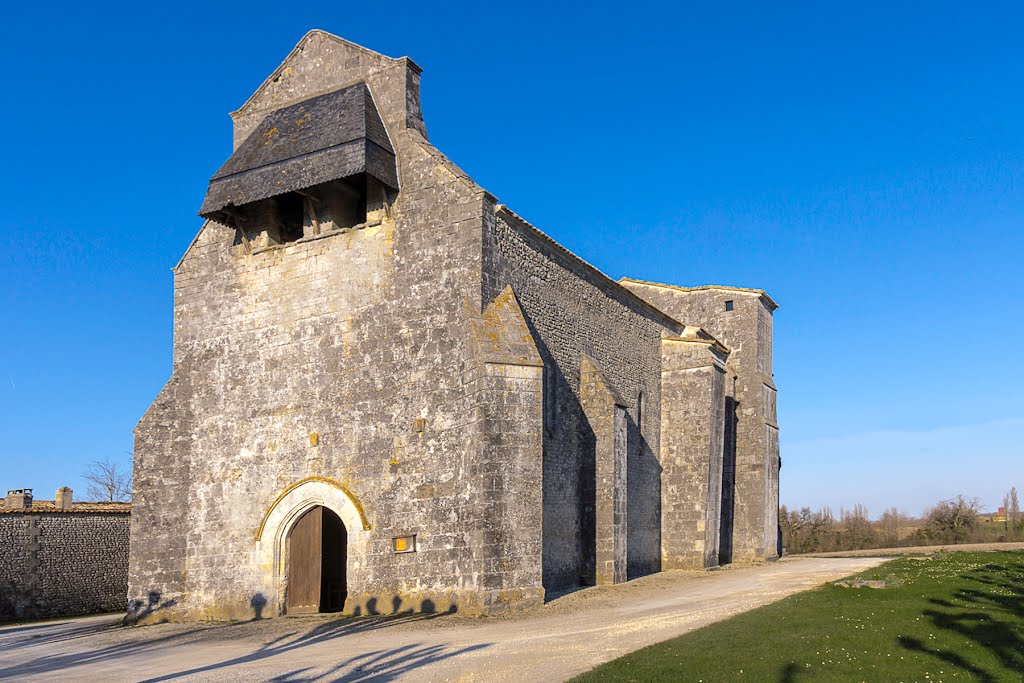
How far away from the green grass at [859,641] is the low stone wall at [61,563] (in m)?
17.9

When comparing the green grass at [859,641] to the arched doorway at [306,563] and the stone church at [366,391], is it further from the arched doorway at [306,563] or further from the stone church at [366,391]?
the arched doorway at [306,563]

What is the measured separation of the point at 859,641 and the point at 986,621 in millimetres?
2378

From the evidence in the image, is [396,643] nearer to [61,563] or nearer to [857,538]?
[61,563]

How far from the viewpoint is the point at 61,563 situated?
23.0 meters

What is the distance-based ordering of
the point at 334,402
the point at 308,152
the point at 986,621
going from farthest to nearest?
the point at 308,152
the point at 334,402
the point at 986,621

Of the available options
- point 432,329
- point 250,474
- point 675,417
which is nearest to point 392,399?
point 432,329

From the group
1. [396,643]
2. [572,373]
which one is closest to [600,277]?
[572,373]

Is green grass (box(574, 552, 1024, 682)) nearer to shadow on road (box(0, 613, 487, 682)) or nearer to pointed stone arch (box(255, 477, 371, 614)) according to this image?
shadow on road (box(0, 613, 487, 682))

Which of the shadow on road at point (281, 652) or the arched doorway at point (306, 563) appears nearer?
the shadow on road at point (281, 652)

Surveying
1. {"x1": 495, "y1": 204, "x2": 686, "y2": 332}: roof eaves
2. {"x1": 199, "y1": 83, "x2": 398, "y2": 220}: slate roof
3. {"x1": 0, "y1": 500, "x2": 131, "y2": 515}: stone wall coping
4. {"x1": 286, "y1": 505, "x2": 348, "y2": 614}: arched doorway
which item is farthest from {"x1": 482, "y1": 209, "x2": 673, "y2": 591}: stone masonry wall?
{"x1": 0, "y1": 500, "x2": 131, "y2": 515}: stone wall coping

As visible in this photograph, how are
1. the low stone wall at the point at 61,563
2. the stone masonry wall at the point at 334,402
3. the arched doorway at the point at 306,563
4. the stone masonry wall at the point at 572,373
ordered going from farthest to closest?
the low stone wall at the point at 61,563
the stone masonry wall at the point at 572,373
the arched doorway at the point at 306,563
the stone masonry wall at the point at 334,402

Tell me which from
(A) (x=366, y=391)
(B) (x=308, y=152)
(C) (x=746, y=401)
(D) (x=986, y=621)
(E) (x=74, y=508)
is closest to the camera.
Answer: (D) (x=986, y=621)

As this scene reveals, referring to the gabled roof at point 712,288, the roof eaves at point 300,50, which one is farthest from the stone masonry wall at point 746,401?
the roof eaves at point 300,50

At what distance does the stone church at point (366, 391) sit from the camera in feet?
51.5
